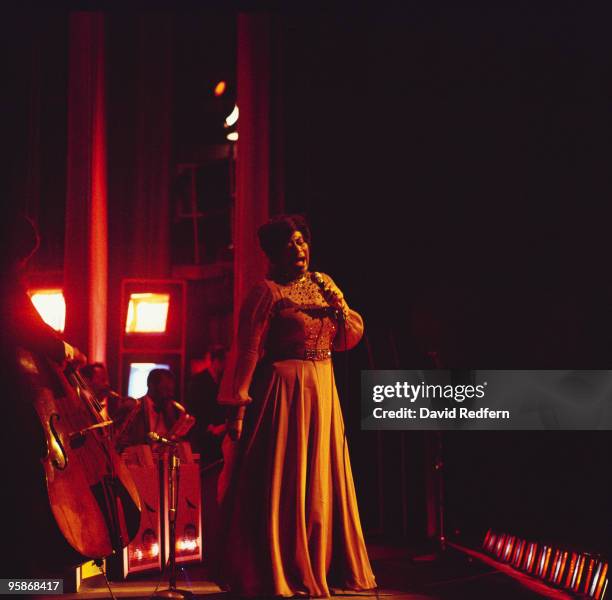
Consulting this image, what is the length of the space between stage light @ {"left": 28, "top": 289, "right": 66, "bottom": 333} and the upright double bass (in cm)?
470

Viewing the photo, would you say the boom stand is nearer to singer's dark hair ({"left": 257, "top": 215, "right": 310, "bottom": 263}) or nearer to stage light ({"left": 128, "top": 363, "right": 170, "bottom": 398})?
singer's dark hair ({"left": 257, "top": 215, "right": 310, "bottom": 263})

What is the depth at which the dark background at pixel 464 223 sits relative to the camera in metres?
4.45

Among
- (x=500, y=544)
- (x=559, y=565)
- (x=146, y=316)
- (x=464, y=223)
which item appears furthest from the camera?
(x=146, y=316)

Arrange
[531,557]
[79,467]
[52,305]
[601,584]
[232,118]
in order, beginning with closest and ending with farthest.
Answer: [79,467], [601,584], [531,557], [52,305], [232,118]

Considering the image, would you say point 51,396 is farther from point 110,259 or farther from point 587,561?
point 110,259

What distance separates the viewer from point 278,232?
3072 mm

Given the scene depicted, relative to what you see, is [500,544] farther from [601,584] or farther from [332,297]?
[332,297]

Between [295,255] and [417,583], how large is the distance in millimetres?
1626

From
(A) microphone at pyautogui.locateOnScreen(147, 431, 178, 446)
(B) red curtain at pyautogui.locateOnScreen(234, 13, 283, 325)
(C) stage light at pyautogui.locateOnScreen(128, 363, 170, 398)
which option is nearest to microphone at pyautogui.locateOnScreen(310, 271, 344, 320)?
(A) microphone at pyautogui.locateOnScreen(147, 431, 178, 446)

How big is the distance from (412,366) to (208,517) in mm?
1675

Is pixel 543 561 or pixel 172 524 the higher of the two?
pixel 172 524

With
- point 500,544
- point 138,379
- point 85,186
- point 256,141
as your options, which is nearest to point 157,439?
point 500,544

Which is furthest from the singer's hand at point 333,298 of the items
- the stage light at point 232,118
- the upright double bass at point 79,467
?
the stage light at point 232,118

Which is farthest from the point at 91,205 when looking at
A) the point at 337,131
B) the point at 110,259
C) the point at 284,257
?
the point at 284,257
